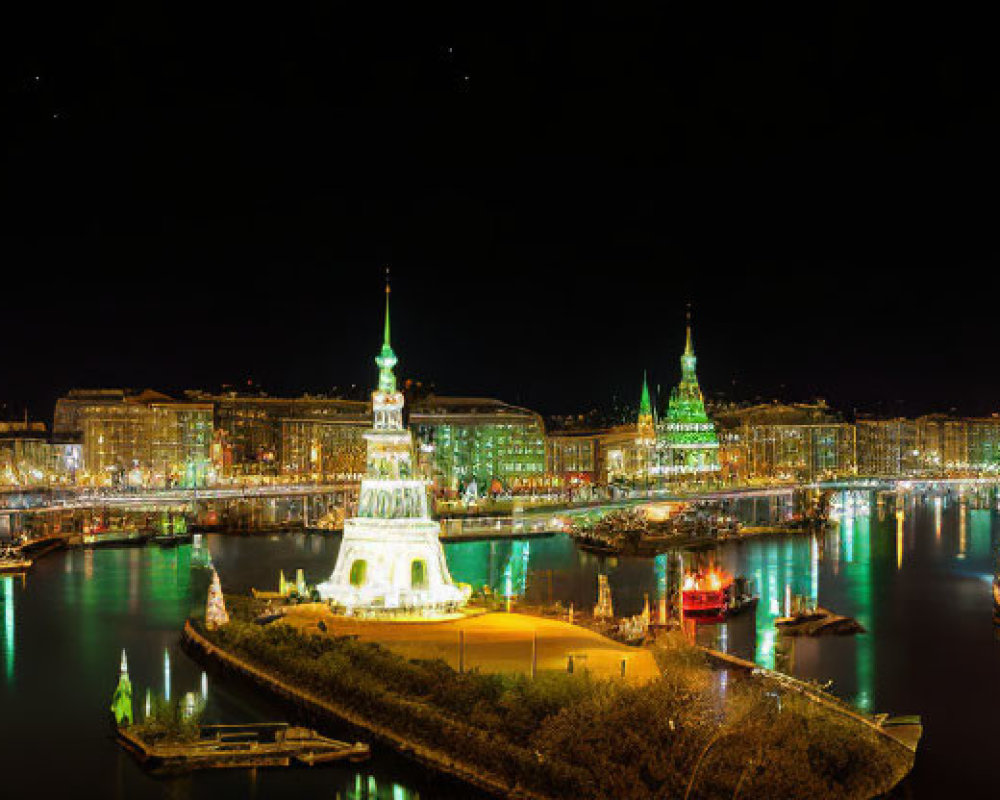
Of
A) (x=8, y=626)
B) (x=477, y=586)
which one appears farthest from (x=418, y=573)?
(x=477, y=586)

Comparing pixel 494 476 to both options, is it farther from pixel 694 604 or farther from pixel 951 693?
pixel 951 693

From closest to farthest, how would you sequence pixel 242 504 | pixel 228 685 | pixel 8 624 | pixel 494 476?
pixel 228 685 < pixel 8 624 < pixel 242 504 < pixel 494 476

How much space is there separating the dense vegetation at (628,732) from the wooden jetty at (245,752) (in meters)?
0.83

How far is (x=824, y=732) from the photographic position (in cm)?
1697

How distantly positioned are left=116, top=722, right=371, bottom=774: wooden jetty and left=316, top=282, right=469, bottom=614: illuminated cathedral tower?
20.4 ft

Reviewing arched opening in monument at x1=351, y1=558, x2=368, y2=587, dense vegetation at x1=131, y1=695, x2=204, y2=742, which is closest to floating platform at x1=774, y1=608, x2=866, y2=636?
arched opening in monument at x1=351, y1=558, x2=368, y2=587

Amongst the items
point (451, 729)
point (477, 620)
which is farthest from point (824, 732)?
point (477, 620)

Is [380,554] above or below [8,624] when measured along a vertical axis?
above

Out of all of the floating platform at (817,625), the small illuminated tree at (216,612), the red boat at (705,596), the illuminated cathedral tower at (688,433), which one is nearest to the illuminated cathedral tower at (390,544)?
the small illuminated tree at (216,612)

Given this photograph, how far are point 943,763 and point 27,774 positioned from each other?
1321 cm

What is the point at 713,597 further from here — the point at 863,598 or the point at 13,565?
the point at 13,565

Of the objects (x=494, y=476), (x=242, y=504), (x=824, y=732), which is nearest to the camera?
(x=824, y=732)

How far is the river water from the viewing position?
18.0 metres

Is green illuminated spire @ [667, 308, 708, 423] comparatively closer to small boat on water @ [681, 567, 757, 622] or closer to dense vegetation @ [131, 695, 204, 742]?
small boat on water @ [681, 567, 757, 622]
